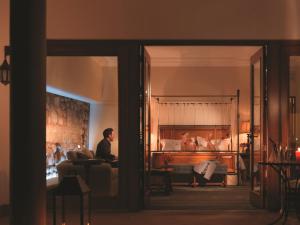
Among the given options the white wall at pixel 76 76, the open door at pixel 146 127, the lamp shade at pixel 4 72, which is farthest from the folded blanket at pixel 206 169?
the lamp shade at pixel 4 72

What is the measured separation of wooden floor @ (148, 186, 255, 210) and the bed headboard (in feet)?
7.08

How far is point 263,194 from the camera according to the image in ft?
24.3

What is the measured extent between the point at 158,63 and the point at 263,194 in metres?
6.49

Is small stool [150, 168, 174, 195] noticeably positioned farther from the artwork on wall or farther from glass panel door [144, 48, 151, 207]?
the artwork on wall

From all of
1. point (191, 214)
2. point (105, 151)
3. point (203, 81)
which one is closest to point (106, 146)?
point (105, 151)

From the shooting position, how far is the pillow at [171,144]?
12.5 metres

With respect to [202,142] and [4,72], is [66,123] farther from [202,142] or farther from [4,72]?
[4,72]

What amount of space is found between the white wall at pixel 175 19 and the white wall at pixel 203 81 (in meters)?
5.76

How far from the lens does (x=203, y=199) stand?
29.2 feet

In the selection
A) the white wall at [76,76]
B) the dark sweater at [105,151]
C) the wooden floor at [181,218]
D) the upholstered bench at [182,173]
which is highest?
the white wall at [76,76]

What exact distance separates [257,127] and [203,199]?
1794mm

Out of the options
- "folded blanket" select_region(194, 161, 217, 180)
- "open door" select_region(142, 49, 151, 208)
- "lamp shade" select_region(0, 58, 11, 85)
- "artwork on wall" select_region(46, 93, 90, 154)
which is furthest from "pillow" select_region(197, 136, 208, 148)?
"lamp shade" select_region(0, 58, 11, 85)

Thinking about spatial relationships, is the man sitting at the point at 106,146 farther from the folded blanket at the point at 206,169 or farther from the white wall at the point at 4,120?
the white wall at the point at 4,120

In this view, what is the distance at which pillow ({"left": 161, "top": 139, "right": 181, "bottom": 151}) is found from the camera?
12516 mm
